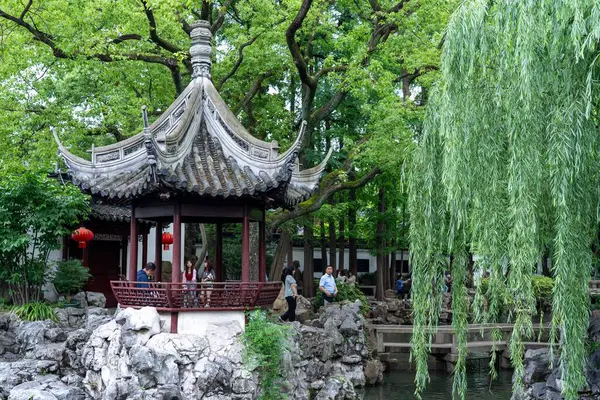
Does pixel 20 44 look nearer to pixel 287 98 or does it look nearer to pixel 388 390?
pixel 287 98

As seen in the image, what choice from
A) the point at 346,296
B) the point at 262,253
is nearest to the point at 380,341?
the point at 346,296

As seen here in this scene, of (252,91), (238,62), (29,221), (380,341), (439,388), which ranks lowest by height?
(439,388)

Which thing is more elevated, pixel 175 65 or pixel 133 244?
pixel 175 65

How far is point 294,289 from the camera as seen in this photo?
11.4m

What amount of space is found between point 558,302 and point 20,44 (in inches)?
456

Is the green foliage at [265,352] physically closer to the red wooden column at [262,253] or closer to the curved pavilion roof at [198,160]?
the red wooden column at [262,253]

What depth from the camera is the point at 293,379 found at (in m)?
8.82

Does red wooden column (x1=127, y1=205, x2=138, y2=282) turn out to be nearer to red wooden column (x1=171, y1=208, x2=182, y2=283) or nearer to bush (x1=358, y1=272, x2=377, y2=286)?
red wooden column (x1=171, y1=208, x2=182, y2=283)

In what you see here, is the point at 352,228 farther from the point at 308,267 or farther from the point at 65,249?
the point at 65,249

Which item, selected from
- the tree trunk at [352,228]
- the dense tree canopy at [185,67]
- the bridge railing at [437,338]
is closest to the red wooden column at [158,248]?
the dense tree canopy at [185,67]

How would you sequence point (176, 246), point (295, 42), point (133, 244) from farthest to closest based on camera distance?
point (295, 42)
point (133, 244)
point (176, 246)

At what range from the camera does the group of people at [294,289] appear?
11.4 m

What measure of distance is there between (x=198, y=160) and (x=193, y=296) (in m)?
1.76

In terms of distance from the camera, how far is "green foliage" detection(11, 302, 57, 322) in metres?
11.1
